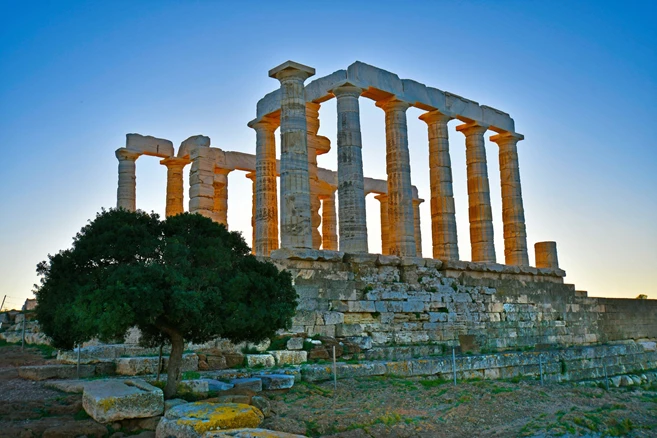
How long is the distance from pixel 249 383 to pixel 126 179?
60.1 feet

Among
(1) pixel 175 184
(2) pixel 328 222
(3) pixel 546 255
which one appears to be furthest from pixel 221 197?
(3) pixel 546 255

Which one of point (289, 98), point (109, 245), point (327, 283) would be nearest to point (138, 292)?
point (109, 245)

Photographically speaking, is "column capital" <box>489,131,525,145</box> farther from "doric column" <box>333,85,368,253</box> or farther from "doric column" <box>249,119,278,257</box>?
"doric column" <box>249,119,278,257</box>

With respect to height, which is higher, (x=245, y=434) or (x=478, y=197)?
(x=478, y=197)

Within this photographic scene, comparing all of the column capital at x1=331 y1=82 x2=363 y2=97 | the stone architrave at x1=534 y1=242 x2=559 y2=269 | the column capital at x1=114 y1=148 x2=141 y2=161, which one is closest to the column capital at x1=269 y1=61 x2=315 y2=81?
the column capital at x1=331 y1=82 x2=363 y2=97

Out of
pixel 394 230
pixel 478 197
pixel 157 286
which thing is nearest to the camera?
pixel 157 286

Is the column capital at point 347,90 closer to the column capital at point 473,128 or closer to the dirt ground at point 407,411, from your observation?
the column capital at point 473,128

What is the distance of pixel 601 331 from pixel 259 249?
17.0m

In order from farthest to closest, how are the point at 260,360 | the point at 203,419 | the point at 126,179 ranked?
the point at 126,179 → the point at 260,360 → the point at 203,419

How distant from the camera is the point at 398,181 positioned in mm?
24562

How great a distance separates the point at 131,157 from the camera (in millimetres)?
28969

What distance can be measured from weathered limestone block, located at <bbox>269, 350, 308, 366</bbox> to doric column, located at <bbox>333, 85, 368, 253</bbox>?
621 centimetres

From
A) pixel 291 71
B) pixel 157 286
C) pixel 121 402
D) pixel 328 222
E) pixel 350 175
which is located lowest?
pixel 121 402

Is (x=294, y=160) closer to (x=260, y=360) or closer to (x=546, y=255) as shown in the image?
(x=260, y=360)
